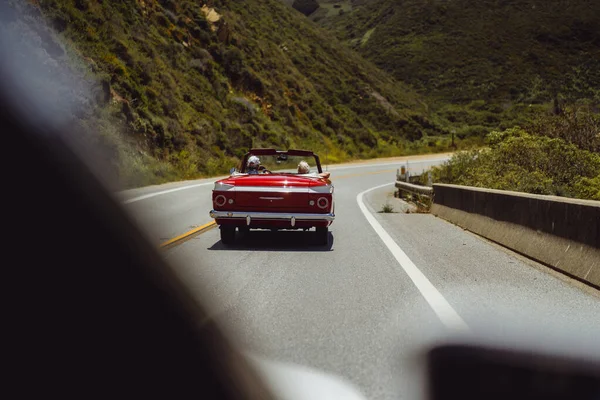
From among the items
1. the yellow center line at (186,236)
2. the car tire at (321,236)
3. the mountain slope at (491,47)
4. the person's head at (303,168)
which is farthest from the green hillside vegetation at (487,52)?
the car tire at (321,236)

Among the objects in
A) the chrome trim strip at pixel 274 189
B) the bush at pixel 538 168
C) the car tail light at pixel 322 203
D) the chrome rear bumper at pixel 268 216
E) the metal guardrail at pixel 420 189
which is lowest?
the metal guardrail at pixel 420 189

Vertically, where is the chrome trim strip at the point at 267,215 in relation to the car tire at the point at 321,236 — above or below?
above

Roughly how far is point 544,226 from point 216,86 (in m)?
40.4

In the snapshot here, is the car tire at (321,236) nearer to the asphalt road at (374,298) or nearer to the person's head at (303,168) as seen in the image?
the asphalt road at (374,298)

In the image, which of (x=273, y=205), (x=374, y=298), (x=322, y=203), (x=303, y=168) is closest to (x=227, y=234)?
(x=273, y=205)

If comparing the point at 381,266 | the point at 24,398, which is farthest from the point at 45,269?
the point at 381,266

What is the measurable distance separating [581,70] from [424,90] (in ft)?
69.8

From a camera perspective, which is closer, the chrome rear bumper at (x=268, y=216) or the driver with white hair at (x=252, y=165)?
the chrome rear bumper at (x=268, y=216)

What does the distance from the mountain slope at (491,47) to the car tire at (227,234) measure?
255 feet

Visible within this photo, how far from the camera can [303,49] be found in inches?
2837

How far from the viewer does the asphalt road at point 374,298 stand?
4426mm

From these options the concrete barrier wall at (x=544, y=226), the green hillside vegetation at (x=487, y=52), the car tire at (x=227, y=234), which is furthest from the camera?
the green hillside vegetation at (x=487, y=52)

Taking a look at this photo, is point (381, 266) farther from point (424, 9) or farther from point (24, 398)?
point (424, 9)

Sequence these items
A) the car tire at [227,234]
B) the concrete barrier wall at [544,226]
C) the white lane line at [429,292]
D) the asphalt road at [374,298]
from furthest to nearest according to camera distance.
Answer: the car tire at [227,234], the concrete barrier wall at [544,226], the white lane line at [429,292], the asphalt road at [374,298]
